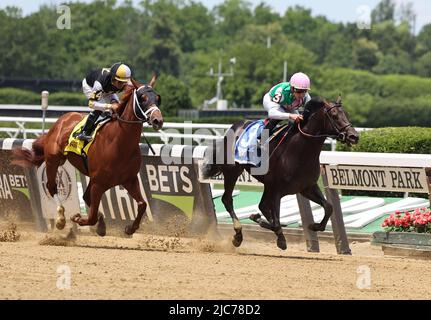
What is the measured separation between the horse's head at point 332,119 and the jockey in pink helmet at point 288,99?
17 centimetres

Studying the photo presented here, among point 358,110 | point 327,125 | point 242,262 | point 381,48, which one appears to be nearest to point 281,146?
point 327,125

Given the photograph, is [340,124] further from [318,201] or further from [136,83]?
[136,83]

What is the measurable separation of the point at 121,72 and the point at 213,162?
Answer: 1.51 meters

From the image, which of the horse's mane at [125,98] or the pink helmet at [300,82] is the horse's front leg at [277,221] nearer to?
the pink helmet at [300,82]

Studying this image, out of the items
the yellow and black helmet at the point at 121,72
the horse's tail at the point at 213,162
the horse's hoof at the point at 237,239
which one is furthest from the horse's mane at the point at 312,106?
the yellow and black helmet at the point at 121,72

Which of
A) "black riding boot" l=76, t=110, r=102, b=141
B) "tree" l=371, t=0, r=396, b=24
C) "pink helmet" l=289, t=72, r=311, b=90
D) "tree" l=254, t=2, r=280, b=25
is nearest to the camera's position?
"pink helmet" l=289, t=72, r=311, b=90

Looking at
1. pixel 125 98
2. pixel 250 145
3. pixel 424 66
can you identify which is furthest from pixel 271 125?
pixel 424 66

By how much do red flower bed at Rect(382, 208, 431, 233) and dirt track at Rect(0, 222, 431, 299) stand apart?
368 mm

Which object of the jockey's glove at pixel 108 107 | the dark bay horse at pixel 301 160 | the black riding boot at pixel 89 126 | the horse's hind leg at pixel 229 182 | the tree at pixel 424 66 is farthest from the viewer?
the tree at pixel 424 66

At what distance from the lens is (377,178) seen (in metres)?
10.8

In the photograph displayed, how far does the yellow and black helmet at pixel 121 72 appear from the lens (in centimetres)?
1071

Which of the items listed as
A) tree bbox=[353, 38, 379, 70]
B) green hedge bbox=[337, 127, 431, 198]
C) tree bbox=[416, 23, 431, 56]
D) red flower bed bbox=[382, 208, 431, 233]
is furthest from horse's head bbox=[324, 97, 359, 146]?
tree bbox=[416, 23, 431, 56]

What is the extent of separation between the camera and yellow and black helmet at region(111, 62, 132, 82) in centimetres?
1071

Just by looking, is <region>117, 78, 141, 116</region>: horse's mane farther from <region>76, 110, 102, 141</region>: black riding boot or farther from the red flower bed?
the red flower bed
